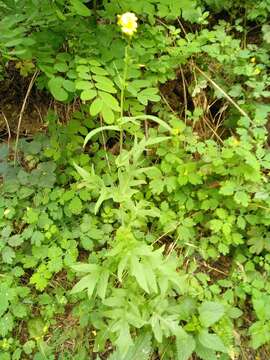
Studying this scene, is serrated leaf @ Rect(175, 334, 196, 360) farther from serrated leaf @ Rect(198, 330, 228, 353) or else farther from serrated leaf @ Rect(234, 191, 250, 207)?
Result: serrated leaf @ Rect(234, 191, 250, 207)

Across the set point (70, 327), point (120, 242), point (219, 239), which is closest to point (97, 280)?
point (120, 242)

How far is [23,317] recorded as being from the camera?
2.21 m

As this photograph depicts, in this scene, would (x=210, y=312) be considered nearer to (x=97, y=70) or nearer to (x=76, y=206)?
(x=76, y=206)

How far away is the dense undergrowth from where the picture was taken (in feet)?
6.21

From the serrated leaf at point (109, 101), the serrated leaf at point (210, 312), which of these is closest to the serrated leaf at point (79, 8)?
the serrated leaf at point (109, 101)

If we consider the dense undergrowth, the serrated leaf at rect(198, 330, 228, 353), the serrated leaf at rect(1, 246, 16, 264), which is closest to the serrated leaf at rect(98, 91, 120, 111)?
the dense undergrowth

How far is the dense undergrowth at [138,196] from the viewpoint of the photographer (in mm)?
1894

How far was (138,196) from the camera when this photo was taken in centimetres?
229

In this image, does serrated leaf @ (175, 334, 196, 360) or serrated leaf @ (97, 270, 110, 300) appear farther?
serrated leaf @ (175, 334, 196, 360)

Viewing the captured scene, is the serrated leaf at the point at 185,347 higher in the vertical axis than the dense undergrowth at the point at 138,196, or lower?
lower

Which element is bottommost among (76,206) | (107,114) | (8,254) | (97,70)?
(8,254)

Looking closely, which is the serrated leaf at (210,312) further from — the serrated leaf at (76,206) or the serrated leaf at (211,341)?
the serrated leaf at (76,206)

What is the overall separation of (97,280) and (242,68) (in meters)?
1.37

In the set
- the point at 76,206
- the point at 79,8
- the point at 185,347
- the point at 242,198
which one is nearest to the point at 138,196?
the point at 76,206
